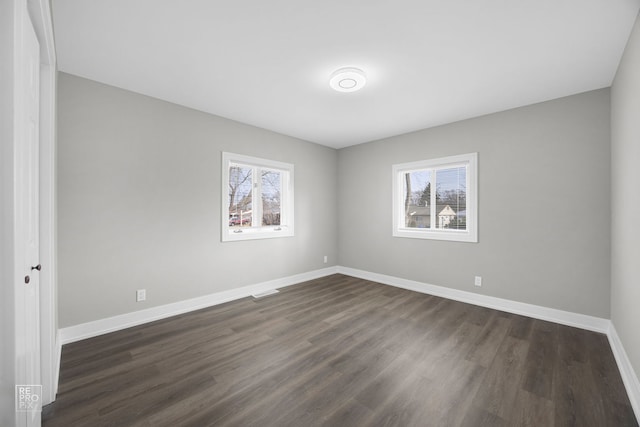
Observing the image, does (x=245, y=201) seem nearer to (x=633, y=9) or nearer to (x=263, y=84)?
(x=263, y=84)

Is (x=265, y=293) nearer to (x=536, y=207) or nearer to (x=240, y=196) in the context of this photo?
(x=240, y=196)

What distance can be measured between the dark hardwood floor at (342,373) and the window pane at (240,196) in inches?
54.5

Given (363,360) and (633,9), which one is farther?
(363,360)

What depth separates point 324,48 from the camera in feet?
7.27

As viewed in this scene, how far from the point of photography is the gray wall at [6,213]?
0.89 m

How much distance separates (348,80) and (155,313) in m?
3.35

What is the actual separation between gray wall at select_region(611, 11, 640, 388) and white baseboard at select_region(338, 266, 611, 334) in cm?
25

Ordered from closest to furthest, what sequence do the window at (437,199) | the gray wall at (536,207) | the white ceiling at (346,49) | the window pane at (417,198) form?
the white ceiling at (346,49), the gray wall at (536,207), the window at (437,199), the window pane at (417,198)

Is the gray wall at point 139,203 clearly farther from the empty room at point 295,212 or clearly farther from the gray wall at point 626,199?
the gray wall at point 626,199

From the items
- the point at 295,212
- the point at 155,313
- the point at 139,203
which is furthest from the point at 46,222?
the point at 295,212

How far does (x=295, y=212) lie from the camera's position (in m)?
4.75

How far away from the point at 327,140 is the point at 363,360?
373 cm

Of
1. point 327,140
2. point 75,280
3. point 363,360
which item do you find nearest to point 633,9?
point 363,360

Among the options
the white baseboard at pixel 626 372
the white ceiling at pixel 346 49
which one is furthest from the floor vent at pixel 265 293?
the white baseboard at pixel 626 372
